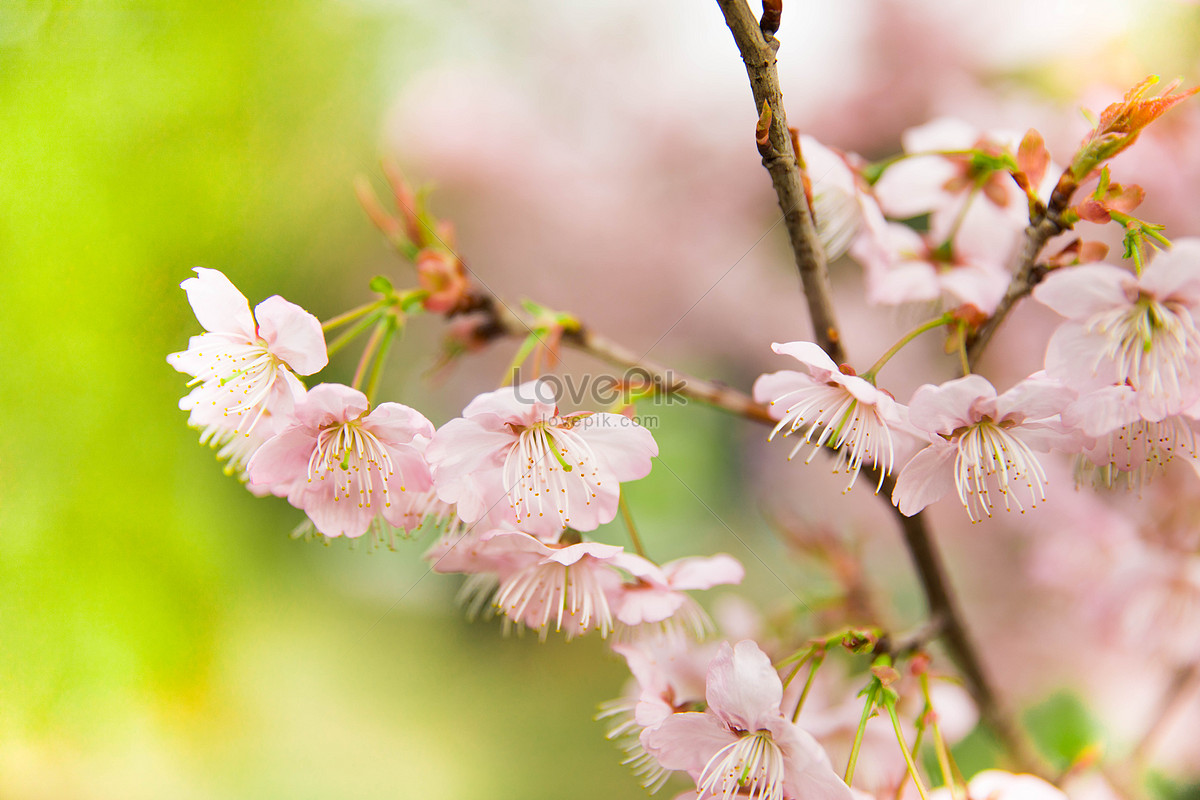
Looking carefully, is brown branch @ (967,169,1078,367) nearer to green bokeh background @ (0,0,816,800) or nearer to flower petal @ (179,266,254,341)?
flower petal @ (179,266,254,341)

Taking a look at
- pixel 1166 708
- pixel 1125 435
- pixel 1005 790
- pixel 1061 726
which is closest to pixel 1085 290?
pixel 1125 435

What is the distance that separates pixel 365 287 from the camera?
1.50 m

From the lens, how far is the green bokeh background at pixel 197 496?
1072 millimetres

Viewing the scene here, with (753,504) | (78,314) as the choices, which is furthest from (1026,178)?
(78,314)

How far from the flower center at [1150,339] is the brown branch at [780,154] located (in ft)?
0.55

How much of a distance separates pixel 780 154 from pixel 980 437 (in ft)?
0.79

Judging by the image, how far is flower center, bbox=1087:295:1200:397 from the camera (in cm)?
40

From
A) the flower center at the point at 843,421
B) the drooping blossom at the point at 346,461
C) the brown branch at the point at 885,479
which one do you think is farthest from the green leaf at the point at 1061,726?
the drooping blossom at the point at 346,461

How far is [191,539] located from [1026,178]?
5.47ft

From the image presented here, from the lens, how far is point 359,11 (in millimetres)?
1460

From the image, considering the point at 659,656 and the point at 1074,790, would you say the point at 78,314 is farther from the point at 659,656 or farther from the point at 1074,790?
the point at 1074,790

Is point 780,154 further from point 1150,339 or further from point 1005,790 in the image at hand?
point 1005,790

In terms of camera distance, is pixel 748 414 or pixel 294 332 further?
pixel 748 414

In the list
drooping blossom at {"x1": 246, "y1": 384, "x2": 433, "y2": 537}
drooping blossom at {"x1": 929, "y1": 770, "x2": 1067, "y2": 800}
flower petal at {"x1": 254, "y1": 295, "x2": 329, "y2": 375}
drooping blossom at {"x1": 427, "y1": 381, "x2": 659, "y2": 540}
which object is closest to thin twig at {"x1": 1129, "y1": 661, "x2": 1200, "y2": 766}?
drooping blossom at {"x1": 929, "y1": 770, "x2": 1067, "y2": 800}
